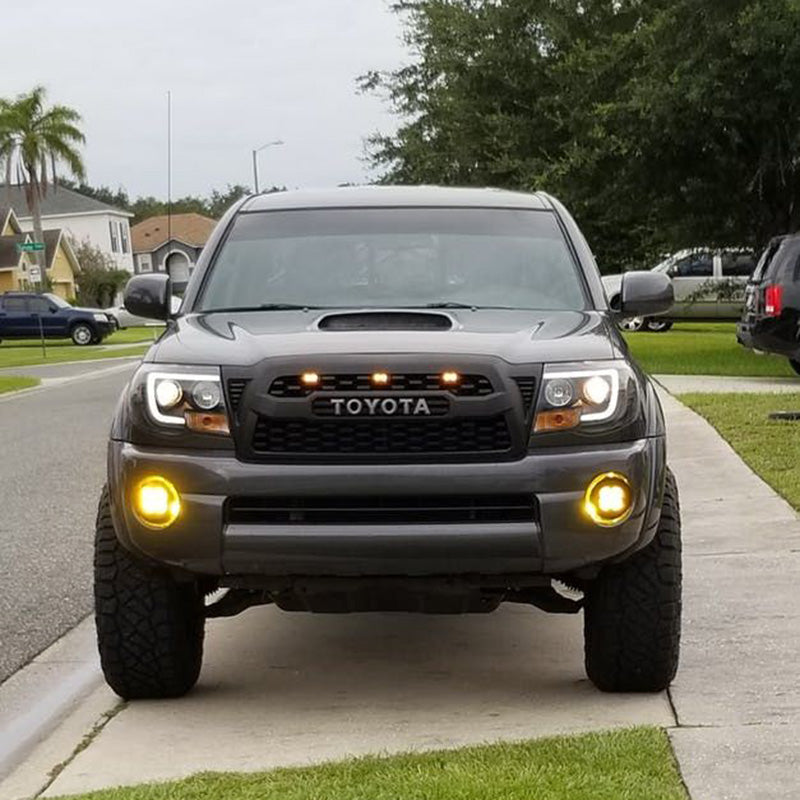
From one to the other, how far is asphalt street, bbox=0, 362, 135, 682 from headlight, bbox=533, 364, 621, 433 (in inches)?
102

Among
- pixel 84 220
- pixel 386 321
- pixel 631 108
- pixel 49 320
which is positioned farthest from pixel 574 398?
pixel 84 220

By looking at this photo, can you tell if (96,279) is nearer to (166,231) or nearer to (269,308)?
(166,231)

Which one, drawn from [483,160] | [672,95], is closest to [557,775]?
[672,95]

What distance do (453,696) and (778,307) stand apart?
10832mm

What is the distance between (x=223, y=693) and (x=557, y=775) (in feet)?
5.26

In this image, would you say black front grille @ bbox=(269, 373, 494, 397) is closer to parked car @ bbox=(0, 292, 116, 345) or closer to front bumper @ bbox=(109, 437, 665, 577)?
front bumper @ bbox=(109, 437, 665, 577)

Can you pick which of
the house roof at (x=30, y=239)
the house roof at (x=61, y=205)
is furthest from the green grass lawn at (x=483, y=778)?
the house roof at (x=61, y=205)

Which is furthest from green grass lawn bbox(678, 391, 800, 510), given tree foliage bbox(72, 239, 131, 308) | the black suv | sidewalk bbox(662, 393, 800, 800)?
tree foliage bbox(72, 239, 131, 308)

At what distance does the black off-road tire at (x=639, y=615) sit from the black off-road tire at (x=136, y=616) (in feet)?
4.65

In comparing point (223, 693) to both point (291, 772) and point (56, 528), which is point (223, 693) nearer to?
point (291, 772)

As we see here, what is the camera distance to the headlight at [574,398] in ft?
15.1

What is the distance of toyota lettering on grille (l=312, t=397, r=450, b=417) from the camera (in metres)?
4.56

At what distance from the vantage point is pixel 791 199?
2172 centimetres

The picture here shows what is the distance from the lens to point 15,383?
24.4 metres
